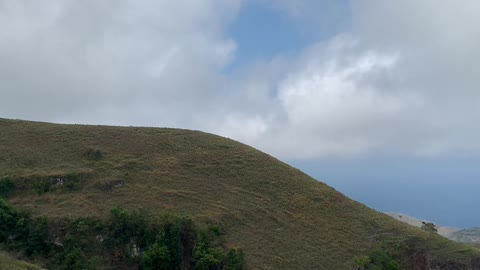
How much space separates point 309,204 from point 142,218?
2102 cm

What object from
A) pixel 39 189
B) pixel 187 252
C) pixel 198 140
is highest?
pixel 198 140

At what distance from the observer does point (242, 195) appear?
57.7 m

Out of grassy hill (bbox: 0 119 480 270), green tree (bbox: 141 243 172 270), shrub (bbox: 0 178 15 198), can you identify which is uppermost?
grassy hill (bbox: 0 119 480 270)

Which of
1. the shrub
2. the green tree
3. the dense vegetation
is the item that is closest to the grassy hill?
the shrub

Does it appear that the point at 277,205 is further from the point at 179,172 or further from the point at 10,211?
the point at 10,211

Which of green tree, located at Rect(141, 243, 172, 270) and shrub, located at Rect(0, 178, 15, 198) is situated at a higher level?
shrub, located at Rect(0, 178, 15, 198)

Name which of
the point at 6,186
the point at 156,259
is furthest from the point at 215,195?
the point at 6,186

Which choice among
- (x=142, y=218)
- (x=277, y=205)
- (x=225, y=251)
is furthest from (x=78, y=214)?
(x=277, y=205)

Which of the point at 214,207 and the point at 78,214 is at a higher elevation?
the point at 214,207

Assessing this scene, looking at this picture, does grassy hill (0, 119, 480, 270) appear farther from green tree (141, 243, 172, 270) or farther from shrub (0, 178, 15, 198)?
green tree (141, 243, 172, 270)

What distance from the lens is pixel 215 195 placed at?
56.7 metres

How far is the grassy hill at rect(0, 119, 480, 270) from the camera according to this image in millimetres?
49719

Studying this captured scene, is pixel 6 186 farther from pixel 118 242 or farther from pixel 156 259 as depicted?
pixel 156 259

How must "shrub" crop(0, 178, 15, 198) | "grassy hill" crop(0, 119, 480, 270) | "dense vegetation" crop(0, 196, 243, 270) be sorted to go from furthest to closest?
"shrub" crop(0, 178, 15, 198) < "grassy hill" crop(0, 119, 480, 270) < "dense vegetation" crop(0, 196, 243, 270)
